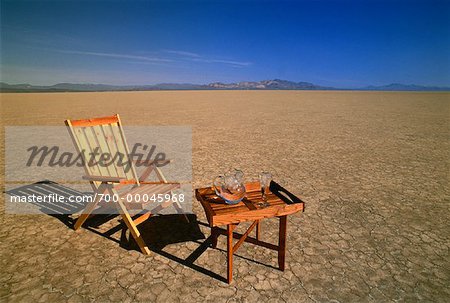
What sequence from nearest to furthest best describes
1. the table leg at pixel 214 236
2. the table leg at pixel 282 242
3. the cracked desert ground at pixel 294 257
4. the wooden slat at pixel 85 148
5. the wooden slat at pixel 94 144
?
the cracked desert ground at pixel 294 257
the table leg at pixel 282 242
the table leg at pixel 214 236
the wooden slat at pixel 85 148
the wooden slat at pixel 94 144

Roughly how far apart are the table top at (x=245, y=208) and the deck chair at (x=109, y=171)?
0.84 meters

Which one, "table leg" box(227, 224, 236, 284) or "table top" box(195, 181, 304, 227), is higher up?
"table top" box(195, 181, 304, 227)

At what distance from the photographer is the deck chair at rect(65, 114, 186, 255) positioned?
302cm

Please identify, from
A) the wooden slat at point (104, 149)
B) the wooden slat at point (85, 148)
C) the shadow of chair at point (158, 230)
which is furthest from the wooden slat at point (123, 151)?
the shadow of chair at point (158, 230)

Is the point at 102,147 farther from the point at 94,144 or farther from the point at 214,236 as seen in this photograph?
the point at 214,236

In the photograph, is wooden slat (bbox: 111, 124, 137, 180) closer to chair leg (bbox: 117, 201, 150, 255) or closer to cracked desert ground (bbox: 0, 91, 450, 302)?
cracked desert ground (bbox: 0, 91, 450, 302)

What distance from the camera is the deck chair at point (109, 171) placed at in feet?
9.90

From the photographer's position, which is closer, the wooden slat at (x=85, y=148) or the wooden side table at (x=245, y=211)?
the wooden side table at (x=245, y=211)

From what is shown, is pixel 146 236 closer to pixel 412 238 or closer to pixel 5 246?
pixel 5 246

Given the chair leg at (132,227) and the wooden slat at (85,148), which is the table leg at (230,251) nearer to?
the chair leg at (132,227)

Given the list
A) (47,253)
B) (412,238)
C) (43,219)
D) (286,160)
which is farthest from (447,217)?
(43,219)

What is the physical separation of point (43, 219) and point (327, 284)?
12.5 ft

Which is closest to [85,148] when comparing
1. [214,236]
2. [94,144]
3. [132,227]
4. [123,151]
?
[94,144]

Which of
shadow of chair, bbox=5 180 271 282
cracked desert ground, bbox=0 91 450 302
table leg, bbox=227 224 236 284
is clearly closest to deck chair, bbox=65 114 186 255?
shadow of chair, bbox=5 180 271 282
